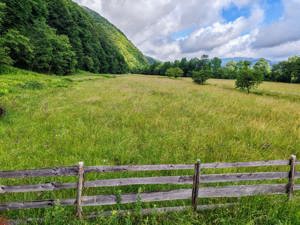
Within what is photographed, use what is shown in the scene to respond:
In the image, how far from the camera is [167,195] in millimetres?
3943

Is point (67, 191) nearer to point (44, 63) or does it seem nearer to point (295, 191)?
point (295, 191)

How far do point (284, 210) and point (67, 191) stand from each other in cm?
437

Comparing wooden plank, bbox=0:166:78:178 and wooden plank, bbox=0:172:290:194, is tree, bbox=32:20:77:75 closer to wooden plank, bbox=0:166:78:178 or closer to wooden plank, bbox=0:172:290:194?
wooden plank, bbox=0:166:78:178

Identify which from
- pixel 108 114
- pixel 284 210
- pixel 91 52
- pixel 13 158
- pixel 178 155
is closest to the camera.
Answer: pixel 284 210

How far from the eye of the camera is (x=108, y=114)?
11.1m

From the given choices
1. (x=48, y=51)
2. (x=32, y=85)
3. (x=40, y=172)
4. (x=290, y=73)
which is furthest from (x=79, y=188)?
(x=290, y=73)

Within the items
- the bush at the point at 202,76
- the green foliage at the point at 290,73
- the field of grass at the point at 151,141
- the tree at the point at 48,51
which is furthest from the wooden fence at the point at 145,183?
the green foliage at the point at 290,73

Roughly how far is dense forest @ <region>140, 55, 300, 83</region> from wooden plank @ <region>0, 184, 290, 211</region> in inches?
1155

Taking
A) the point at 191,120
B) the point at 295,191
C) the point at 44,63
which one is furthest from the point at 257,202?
the point at 44,63

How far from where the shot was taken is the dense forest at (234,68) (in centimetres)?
5460

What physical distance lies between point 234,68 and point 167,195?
89.3 m

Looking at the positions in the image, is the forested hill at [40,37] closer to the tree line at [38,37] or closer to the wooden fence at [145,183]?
the tree line at [38,37]

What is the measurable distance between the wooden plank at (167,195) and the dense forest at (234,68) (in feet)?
96.2

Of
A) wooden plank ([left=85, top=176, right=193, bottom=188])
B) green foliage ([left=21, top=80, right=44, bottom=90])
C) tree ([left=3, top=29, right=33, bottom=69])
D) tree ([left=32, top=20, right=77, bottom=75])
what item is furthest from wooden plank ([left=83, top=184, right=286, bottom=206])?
tree ([left=32, top=20, right=77, bottom=75])
